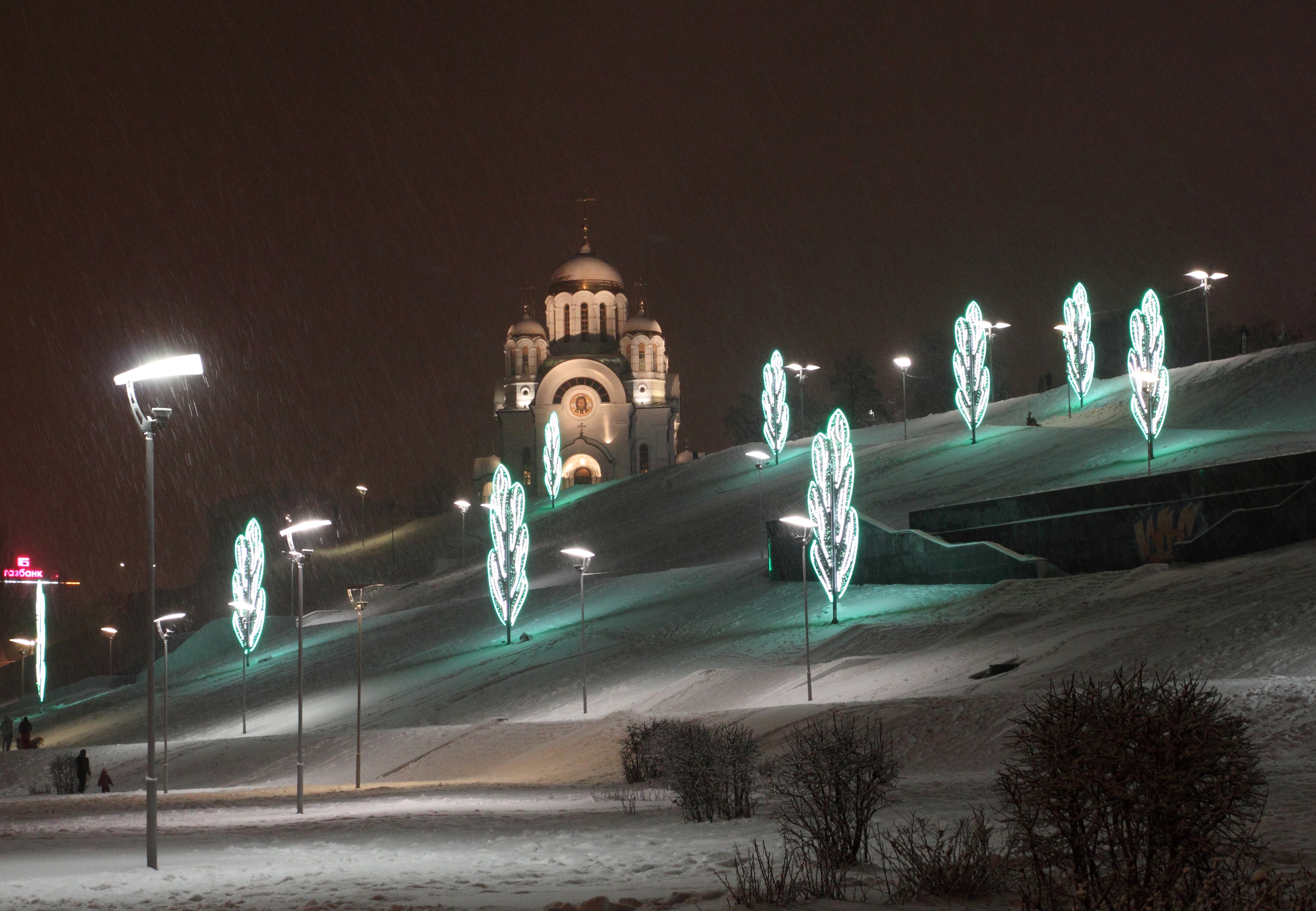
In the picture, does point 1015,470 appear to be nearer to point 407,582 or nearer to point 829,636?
point 829,636

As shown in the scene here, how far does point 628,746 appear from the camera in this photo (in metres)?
21.7

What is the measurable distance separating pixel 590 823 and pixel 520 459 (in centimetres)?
7872

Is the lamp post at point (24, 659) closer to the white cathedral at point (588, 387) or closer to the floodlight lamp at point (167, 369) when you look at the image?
the white cathedral at point (588, 387)

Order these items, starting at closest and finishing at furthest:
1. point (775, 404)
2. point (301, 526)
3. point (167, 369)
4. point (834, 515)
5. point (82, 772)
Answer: point (167, 369) < point (301, 526) < point (82, 772) < point (834, 515) < point (775, 404)

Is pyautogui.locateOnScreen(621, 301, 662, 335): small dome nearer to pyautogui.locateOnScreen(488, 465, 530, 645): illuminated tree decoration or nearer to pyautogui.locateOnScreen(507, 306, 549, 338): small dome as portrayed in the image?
pyautogui.locateOnScreen(507, 306, 549, 338): small dome

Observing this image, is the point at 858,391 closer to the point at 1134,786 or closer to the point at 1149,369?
the point at 1149,369

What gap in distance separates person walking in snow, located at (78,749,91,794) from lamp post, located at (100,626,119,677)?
14.2 meters

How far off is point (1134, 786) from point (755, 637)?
27386 millimetres

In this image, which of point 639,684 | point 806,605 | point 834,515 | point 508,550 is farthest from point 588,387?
point 806,605

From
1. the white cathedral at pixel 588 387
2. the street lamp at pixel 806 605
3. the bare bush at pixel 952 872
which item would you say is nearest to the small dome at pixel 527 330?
the white cathedral at pixel 588 387

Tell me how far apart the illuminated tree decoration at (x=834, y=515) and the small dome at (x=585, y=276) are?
2561 inches

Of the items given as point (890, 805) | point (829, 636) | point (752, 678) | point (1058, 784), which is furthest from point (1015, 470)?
point (1058, 784)

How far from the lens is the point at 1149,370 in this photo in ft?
149

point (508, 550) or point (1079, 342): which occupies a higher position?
point (1079, 342)
